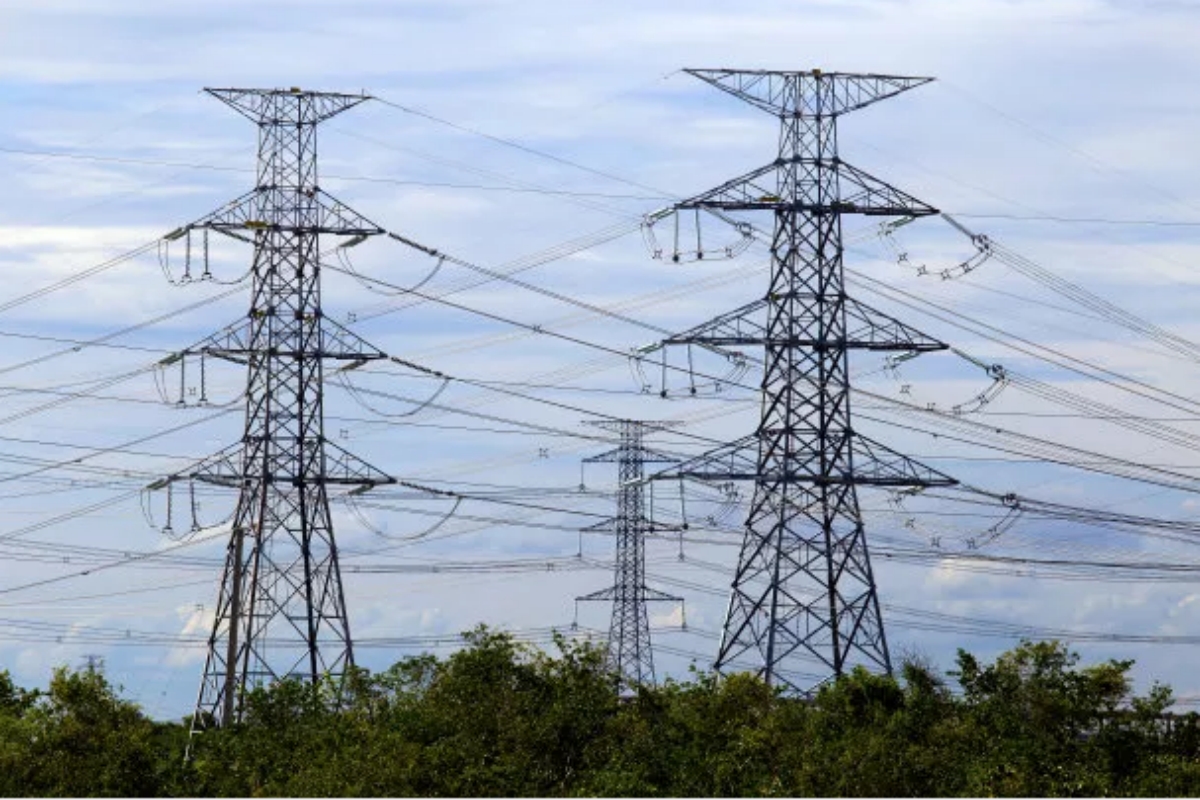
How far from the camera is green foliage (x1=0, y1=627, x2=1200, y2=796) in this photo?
73.8 metres

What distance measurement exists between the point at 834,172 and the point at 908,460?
33.2 feet

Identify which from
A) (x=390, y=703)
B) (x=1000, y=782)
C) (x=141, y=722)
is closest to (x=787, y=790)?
(x=1000, y=782)

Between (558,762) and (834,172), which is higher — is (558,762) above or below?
below

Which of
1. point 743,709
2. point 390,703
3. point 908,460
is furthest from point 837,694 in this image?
point 390,703

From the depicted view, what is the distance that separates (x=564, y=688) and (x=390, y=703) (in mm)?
6142

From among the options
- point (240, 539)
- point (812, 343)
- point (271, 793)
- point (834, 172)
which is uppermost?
point (834, 172)

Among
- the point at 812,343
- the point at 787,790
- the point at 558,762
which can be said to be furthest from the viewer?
the point at 812,343

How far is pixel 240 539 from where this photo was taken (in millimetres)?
82688

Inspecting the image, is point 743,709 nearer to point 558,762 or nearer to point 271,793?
point 558,762

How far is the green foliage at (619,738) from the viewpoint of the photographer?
73750mm

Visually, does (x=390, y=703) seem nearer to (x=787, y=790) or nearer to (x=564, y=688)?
(x=564, y=688)

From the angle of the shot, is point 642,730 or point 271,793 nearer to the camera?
point 271,793

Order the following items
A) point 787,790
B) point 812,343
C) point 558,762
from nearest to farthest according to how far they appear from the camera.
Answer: point 787,790
point 558,762
point 812,343

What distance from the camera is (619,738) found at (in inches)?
3196
